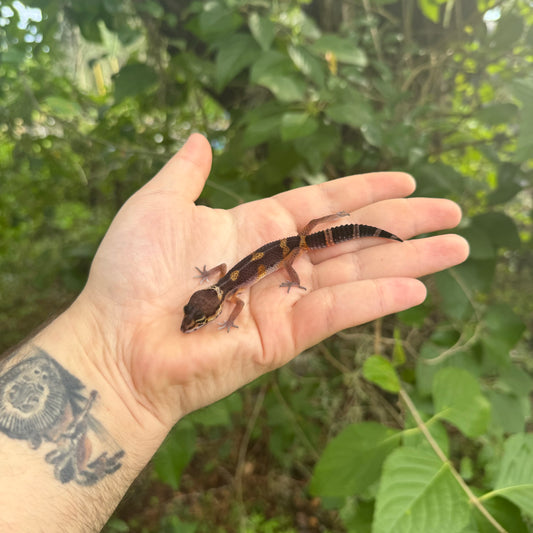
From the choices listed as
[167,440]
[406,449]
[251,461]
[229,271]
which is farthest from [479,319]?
[251,461]

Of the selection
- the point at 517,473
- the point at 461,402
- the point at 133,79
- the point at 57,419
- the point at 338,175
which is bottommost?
the point at 517,473

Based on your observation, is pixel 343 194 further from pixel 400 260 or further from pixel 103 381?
pixel 103 381

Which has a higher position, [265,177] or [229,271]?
[265,177]

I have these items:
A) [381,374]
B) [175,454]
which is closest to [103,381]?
[175,454]

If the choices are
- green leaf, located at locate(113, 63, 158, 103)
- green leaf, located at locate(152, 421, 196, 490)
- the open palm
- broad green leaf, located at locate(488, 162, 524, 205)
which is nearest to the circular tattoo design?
the open palm

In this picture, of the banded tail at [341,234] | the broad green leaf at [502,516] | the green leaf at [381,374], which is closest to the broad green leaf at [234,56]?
the banded tail at [341,234]

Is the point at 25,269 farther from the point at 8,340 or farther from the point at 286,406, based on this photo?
the point at 286,406
